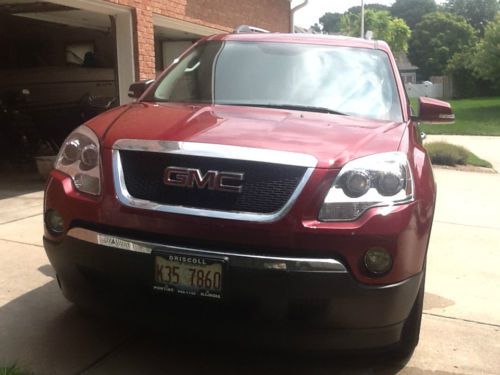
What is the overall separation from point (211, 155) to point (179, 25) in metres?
8.62

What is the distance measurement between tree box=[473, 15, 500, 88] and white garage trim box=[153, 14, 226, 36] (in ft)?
99.1

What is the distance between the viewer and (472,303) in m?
4.17

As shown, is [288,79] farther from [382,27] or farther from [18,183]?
[382,27]

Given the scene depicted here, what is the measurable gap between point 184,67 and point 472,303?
2.64 meters

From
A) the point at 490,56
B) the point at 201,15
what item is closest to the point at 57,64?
the point at 201,15

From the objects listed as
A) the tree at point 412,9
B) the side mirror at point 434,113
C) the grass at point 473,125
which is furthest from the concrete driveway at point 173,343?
the tree at point 412,9

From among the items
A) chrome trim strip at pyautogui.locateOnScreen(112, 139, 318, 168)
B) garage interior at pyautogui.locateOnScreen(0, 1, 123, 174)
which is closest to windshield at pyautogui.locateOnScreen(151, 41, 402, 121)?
chrome trim strip at pyautogui.locateOnScreen(112, 139, 318, 168)

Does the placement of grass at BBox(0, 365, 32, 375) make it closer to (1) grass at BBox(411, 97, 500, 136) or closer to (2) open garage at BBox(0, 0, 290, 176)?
(2) open garage at BBox(0, 0, 290, 176)

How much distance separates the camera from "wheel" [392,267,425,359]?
10.1 ft

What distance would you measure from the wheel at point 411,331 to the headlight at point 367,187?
2.09ft

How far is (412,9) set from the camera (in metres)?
112

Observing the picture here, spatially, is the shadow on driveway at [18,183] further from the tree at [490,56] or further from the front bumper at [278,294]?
the tree at [490,56]

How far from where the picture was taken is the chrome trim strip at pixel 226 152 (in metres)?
2.65

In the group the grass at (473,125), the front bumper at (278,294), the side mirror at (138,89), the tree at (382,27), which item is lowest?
the grass at (473,125)
